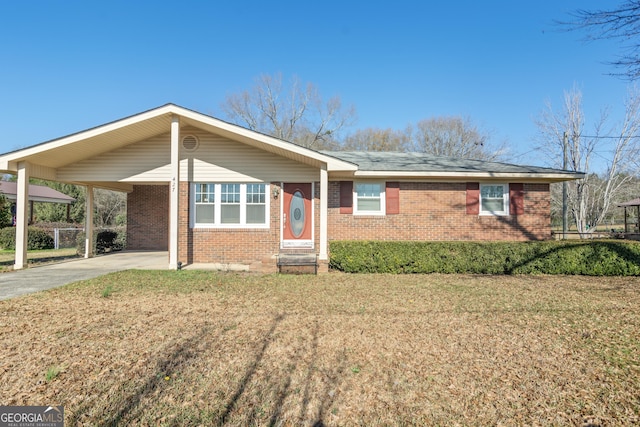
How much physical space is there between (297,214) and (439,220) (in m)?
4.83

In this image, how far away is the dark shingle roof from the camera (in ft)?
37.2

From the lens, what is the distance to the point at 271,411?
2861 mm

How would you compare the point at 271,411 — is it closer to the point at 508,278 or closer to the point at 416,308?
the point at 416,308

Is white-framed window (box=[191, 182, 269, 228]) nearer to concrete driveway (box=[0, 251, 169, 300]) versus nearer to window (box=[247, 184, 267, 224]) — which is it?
window (box=[247, 184, 267, 224])

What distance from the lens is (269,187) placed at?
1103 cm

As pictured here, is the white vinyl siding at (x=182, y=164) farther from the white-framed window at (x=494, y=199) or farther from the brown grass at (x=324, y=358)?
the white-framed window at (x=494, y=199)

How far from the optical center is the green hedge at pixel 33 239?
17.0m

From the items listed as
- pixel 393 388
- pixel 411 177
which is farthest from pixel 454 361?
pixel 411 177

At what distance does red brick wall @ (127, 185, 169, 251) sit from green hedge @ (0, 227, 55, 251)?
6001 millimetres

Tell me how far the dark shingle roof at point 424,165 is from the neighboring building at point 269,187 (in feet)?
0.23

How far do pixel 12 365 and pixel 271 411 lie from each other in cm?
289

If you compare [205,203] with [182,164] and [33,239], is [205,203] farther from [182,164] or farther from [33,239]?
[33,239]

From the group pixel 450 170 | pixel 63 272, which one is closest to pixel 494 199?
pixel 450 170

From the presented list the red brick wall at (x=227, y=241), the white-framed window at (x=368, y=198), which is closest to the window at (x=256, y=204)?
the red brick wall at (x=227, y=241)
